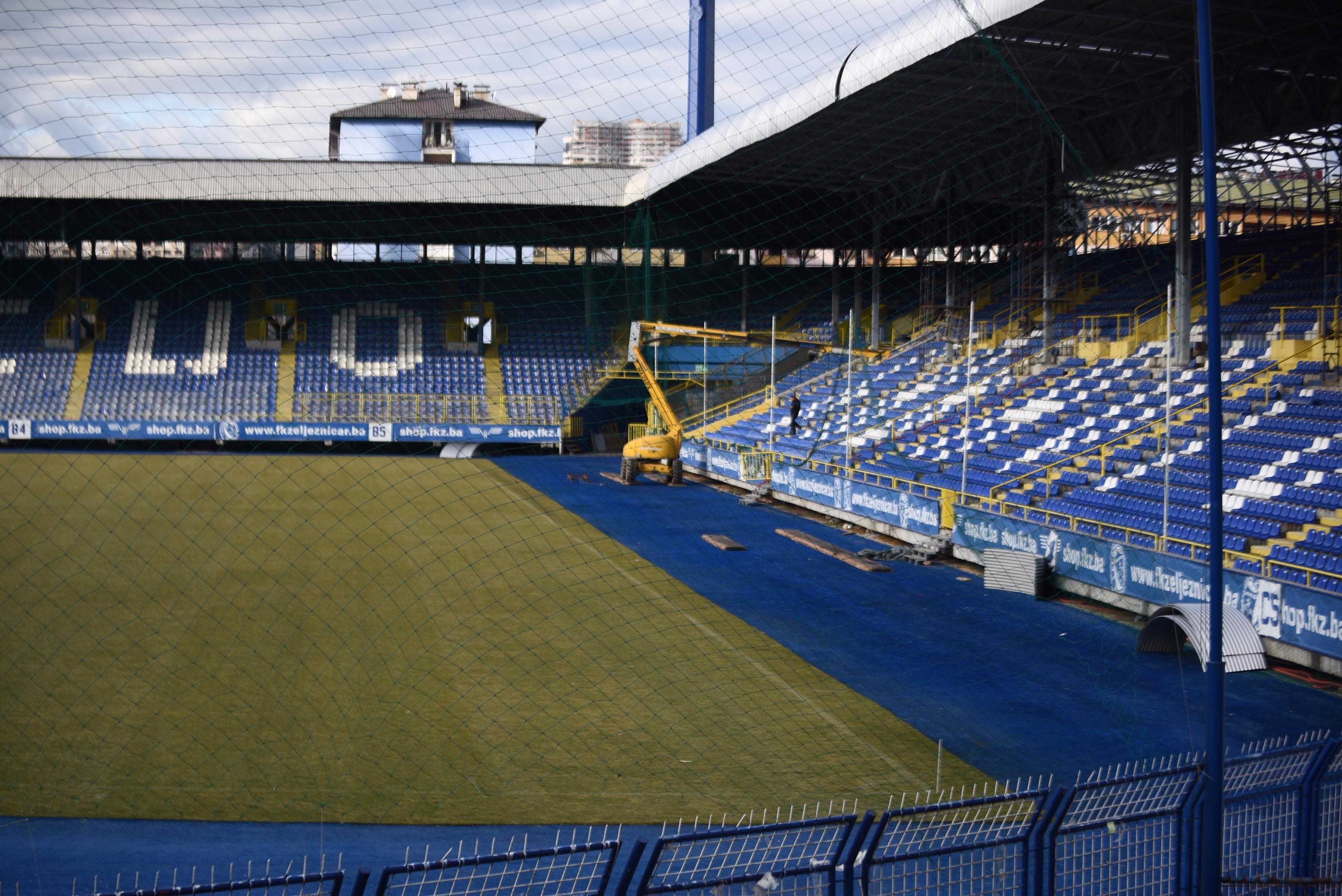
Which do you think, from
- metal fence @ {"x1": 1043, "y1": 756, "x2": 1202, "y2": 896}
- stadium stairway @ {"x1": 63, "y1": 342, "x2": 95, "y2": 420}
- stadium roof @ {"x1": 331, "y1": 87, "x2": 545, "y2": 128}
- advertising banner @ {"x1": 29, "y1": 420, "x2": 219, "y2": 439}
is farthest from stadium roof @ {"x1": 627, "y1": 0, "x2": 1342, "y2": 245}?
stadium stairway @ {"x1": 63, "y1": 342, "x2": 95, "y2": 420}

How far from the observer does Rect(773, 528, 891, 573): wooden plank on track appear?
1745cm

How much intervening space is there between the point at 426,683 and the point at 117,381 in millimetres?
30965

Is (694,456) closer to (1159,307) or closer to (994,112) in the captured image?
(1159,307)

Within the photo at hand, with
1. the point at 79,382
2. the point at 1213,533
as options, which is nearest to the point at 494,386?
the point at 79,382

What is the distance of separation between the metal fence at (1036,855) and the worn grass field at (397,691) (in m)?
1.52

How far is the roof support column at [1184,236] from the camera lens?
1841 centimetres

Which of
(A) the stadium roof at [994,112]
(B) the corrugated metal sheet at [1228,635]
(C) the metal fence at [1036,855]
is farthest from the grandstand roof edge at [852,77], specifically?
(C) the metal fence at [1036,855]

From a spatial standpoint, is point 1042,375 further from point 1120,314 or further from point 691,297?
point 691,297

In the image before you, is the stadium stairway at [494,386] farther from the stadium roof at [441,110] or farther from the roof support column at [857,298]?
the roof support column at [857,298]

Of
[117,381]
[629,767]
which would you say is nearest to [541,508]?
[629,767]

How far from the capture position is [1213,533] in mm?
5422

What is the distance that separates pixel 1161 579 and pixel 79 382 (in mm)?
34446

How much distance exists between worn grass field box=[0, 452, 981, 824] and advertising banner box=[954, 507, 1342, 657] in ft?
15.8

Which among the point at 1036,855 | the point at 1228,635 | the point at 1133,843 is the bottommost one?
the point at 1228,635
